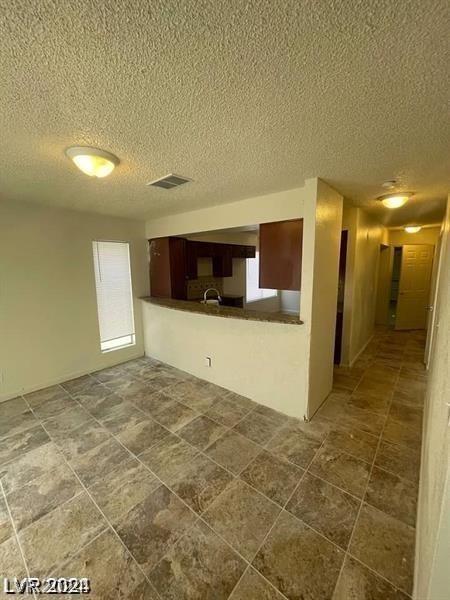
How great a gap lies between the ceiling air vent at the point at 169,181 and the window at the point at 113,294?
192 cm

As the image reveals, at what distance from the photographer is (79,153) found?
62.0 inches

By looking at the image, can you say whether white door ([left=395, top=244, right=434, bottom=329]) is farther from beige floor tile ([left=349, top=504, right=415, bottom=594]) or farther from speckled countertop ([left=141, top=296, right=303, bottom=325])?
beige floor tile ([left=349, top=504, right=415, bottom=594])

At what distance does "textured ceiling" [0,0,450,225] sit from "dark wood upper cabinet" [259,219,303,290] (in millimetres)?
707

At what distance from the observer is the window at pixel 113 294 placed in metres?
3.79

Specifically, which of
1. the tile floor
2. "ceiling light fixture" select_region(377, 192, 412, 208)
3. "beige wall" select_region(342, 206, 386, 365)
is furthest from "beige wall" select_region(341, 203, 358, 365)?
the tile floor

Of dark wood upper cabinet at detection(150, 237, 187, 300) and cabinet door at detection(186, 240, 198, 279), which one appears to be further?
cabinet door at detection(186, 240, 198, 279)

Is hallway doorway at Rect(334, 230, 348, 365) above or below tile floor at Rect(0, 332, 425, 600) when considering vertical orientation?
above

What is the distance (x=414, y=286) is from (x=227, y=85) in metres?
6.32

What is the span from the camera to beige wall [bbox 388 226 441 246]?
17.7ft

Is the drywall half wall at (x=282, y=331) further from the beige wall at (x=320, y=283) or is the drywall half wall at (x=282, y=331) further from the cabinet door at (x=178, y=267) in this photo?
the cabinet door at (x=178, y=267)

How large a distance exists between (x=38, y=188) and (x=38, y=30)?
2.06 m

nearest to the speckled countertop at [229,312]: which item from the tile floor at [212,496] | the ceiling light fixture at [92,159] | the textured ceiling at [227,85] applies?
the tile floor at [212,496]

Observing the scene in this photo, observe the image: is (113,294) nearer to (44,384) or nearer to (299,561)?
(44,384)

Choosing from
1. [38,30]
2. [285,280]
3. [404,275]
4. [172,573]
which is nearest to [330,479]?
[172,573]
